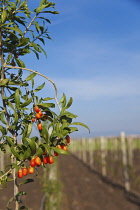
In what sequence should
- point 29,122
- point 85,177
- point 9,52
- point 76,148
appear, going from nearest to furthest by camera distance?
point 29,122 < point 9,52 < point 85,177 < point 76,148

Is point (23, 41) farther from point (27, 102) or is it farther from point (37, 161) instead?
point (37, 161)

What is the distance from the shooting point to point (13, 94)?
1.95 meters

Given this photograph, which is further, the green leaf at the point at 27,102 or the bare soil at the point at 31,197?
the bare soil at the point at 31,197

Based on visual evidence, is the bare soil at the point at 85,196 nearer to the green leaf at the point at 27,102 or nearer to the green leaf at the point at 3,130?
the green leaf at the point at 3,130

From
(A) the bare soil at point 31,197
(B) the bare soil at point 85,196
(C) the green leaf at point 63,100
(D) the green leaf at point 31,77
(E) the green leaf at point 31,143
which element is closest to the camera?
(E) the green leaf at point 31,143

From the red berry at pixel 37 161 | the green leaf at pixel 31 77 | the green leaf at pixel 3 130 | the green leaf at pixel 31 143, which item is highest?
the green leaf at pixel 31 77

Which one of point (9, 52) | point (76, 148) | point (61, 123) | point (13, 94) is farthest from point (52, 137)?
point (76, 148)

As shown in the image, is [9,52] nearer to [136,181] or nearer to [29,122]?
[29,122]

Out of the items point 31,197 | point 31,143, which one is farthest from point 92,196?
point 31,143

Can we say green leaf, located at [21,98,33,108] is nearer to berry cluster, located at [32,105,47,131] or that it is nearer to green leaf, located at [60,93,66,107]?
berry cluster, located at [32,105,47,131]

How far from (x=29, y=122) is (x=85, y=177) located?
11.9 meters

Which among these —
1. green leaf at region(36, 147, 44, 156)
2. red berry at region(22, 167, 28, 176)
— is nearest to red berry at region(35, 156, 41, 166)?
green leaf at region(36, 147, 44, 156)

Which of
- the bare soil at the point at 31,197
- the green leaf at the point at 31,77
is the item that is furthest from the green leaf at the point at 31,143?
the bare soil at the point at 31,197

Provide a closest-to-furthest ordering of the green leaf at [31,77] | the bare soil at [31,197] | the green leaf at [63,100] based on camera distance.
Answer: the green leaf at [63,100] → the green leaf at [31,77] → the bare soil at [31,197]
